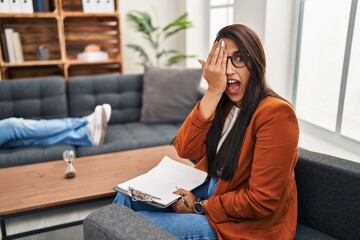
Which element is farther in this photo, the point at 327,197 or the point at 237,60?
the point at 327,197

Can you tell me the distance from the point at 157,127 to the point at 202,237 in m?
1.70

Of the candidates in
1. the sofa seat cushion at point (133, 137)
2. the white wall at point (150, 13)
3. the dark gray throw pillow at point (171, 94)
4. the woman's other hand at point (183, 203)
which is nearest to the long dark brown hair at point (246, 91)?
the woman's other hand at point (183, 203)

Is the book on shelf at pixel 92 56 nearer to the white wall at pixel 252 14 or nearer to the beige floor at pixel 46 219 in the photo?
the white wall at pixel 252 14

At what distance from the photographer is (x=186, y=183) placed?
4.48ft

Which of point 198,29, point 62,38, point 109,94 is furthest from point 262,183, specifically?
point 198,29

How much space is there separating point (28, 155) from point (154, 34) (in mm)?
2132

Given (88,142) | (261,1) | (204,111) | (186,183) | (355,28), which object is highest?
(261,1)

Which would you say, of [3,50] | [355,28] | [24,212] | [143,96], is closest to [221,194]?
[24,212]

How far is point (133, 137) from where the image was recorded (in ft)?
8.29

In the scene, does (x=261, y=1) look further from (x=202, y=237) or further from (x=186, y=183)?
(x=202, y=237)

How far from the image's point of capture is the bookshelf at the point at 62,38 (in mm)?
3176

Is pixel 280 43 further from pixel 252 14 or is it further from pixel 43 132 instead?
pixel 43 132

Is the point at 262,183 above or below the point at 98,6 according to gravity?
below

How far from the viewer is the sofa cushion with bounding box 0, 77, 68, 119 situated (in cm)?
251
